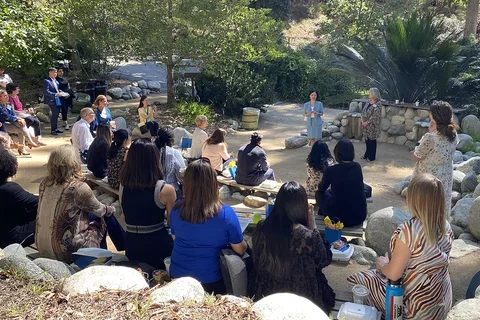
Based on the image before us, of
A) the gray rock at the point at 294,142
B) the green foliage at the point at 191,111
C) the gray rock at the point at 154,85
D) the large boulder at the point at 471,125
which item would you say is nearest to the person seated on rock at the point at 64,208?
the gray rock at the point at 294,142

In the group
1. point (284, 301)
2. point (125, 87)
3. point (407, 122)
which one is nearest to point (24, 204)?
point (284, 301)

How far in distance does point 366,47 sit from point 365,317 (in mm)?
10718

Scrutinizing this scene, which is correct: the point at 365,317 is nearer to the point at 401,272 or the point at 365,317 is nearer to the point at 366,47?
the point at 401,272

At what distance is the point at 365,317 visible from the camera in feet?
12.4

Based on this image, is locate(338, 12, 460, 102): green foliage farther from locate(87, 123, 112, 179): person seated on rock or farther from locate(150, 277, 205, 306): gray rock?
locate(150, 277, 205, 306): gray rock

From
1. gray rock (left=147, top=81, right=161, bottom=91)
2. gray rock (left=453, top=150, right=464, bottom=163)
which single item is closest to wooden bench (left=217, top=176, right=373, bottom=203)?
gray rock (left=453, top=150, right=464, bottom=163)

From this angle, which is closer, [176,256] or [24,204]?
[176,256]

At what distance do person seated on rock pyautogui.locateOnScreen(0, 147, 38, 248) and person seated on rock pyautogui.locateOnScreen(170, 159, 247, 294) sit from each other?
1744 millimetres

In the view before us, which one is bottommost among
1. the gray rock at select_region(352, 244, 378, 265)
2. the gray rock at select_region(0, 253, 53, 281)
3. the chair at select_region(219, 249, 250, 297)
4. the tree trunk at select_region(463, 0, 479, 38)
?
the gray rock at select_region(352, 244, 378, 265)

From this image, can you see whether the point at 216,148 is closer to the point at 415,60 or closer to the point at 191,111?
the point at 191,111

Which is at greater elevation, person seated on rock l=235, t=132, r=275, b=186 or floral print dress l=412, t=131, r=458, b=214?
floral print dress l=412, t=131, r=458, b=214

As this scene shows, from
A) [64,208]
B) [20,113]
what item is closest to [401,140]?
[20,113]

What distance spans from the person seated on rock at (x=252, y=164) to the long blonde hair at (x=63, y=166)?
3.31 meters

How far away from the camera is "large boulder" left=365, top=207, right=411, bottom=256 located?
584 cm
